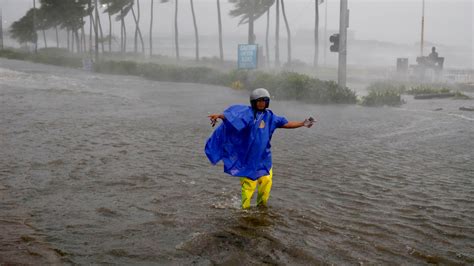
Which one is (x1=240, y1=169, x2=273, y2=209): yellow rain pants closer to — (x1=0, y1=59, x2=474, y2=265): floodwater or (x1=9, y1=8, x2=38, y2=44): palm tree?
(x1=0, y1=59, x2=474, y2=265): floodwater

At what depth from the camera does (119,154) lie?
9336 millimetres

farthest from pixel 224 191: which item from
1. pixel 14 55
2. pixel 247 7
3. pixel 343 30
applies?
pixel 14 55

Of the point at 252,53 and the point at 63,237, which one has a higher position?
the point at 252,53

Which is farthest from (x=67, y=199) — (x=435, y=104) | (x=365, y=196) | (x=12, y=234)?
(x=435, y=104)

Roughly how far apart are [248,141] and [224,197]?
1.17 meters

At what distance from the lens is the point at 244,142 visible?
591cm

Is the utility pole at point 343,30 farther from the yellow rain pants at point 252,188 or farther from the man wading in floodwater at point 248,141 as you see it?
the yellow rain pants at point 252,188

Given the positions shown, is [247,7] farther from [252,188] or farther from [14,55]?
[252,188]

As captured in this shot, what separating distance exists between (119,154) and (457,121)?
1113cm

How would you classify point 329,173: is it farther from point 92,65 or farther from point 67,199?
point 92,65

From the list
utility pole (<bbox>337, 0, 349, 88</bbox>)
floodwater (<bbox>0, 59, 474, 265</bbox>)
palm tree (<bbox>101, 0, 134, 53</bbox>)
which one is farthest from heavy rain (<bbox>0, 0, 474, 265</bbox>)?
palm tree (<bbox>101, 0, 134, 53</bbox>)

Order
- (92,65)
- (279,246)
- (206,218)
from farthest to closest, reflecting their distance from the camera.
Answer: (92,65), (206,218), (279,246)

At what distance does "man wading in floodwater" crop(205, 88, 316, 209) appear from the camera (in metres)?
5.74

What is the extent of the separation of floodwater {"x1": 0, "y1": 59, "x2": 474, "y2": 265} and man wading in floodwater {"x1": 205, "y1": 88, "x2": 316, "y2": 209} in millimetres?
492
